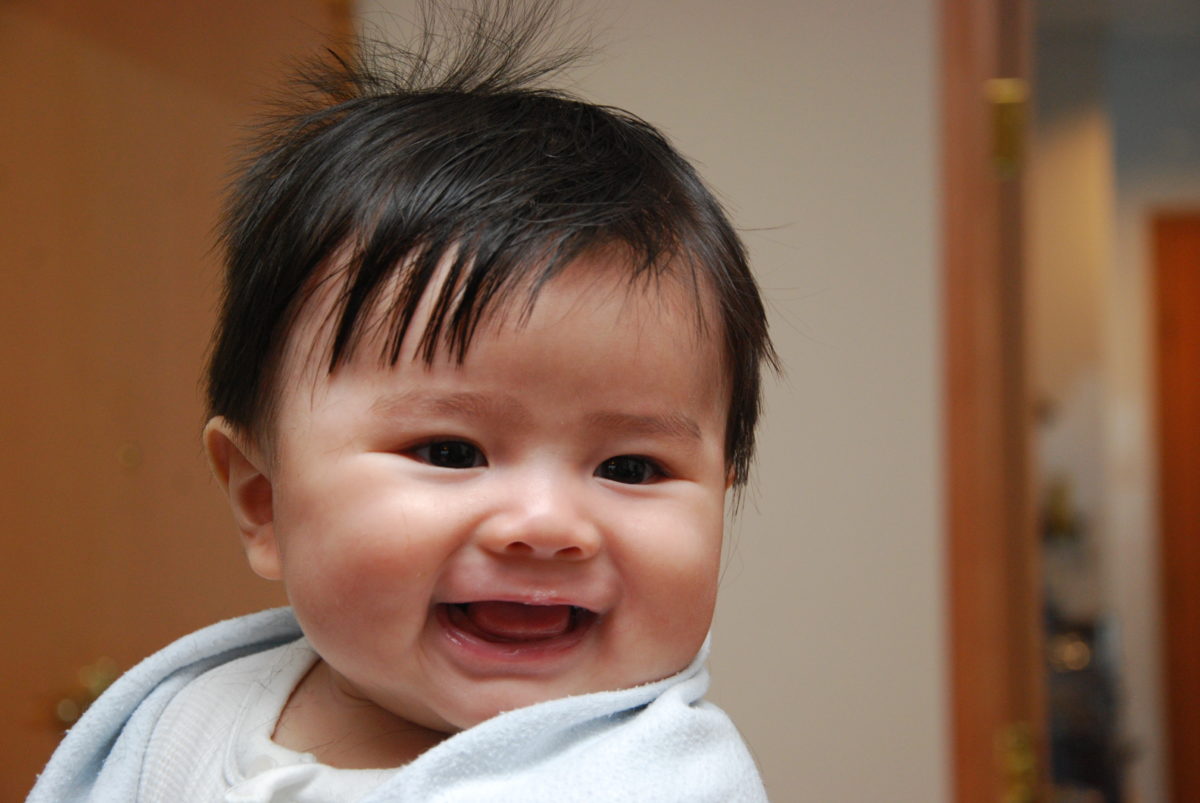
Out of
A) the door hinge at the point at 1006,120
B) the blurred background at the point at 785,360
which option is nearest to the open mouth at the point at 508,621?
the blurred background at the point at 785,360

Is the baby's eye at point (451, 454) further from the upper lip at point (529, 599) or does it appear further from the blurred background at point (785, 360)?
the blurred background at point (785, 360)

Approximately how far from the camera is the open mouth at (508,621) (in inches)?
21.0

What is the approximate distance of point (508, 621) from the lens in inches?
21.1

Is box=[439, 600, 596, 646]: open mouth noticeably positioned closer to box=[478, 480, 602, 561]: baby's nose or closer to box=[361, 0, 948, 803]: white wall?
box=[478, 480, 602, 561]: baby's nose

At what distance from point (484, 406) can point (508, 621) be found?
0.37 feet

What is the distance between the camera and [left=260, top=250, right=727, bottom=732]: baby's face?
510mm

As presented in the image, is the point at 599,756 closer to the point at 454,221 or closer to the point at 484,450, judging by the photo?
the point at 484,450

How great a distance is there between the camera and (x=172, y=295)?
1.35 m

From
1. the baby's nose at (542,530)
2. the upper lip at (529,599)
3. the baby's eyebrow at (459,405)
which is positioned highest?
the baby's eyebrow at (459,405)

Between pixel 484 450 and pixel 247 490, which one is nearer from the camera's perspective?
pixel 484 450

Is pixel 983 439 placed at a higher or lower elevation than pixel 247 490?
lower

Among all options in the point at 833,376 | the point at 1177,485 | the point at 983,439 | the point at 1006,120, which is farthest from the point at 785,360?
the point at 1177,485

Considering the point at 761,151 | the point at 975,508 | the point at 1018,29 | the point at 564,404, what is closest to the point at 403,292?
the point at 564,404

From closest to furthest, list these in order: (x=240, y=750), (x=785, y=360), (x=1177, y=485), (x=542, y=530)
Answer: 1. (x=542, y=530)
2. (x=240, y=750)
3. (x=785, y=360)
4. (x=1177, y=485)
